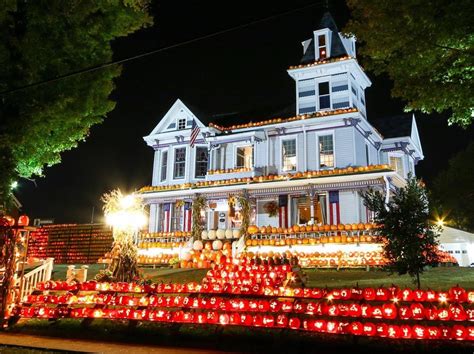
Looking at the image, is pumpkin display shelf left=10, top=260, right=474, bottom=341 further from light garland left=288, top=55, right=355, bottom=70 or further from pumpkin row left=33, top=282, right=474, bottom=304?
light garland left=288, top=55, right=355, bottom=70

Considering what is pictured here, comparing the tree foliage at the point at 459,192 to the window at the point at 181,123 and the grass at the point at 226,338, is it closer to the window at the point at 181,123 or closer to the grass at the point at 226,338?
the window at the point at 181,123

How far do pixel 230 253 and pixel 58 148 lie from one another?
1027 cm

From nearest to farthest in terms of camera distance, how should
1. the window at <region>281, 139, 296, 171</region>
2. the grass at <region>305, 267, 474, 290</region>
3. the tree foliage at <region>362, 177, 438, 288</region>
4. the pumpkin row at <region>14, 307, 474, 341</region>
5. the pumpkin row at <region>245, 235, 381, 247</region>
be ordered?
the pumpkin row at <region>14, 307, 474, 341</region>
the tree foliage at <region>362, 177, 438, 288</region>
the grass at <region>305, 267, 474, 290</region>
the pumpkin row at <region>245, 235, 381, 247</region>
the window at <region>281, 139, 296, 171</region>

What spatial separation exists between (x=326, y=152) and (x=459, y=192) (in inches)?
1084

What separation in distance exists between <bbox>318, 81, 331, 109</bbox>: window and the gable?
8922 millimetres

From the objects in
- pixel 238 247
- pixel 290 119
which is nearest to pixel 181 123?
pixel 290 119

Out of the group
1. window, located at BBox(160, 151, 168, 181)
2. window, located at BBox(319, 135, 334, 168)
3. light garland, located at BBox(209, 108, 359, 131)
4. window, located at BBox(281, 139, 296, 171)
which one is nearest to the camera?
light garland, located at BBox(209, 108, 359, 131)

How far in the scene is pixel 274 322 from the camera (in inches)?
320

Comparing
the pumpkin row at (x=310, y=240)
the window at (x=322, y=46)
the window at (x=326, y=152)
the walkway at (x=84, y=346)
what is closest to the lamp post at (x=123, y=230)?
the walkway at (x=84, y=346)

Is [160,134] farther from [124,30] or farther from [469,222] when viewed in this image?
[469,222]

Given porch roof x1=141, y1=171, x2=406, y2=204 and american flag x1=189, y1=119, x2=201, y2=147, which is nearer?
porch roof x1=141, y1=171, x2=406, y2=204

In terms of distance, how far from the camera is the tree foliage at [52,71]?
10523 millimetres

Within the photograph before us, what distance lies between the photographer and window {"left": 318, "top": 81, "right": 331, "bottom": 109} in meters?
25.7

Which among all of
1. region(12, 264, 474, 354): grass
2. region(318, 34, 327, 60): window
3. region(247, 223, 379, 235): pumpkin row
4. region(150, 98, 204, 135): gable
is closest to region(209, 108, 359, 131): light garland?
region(150, 98, 204, 135): gable
